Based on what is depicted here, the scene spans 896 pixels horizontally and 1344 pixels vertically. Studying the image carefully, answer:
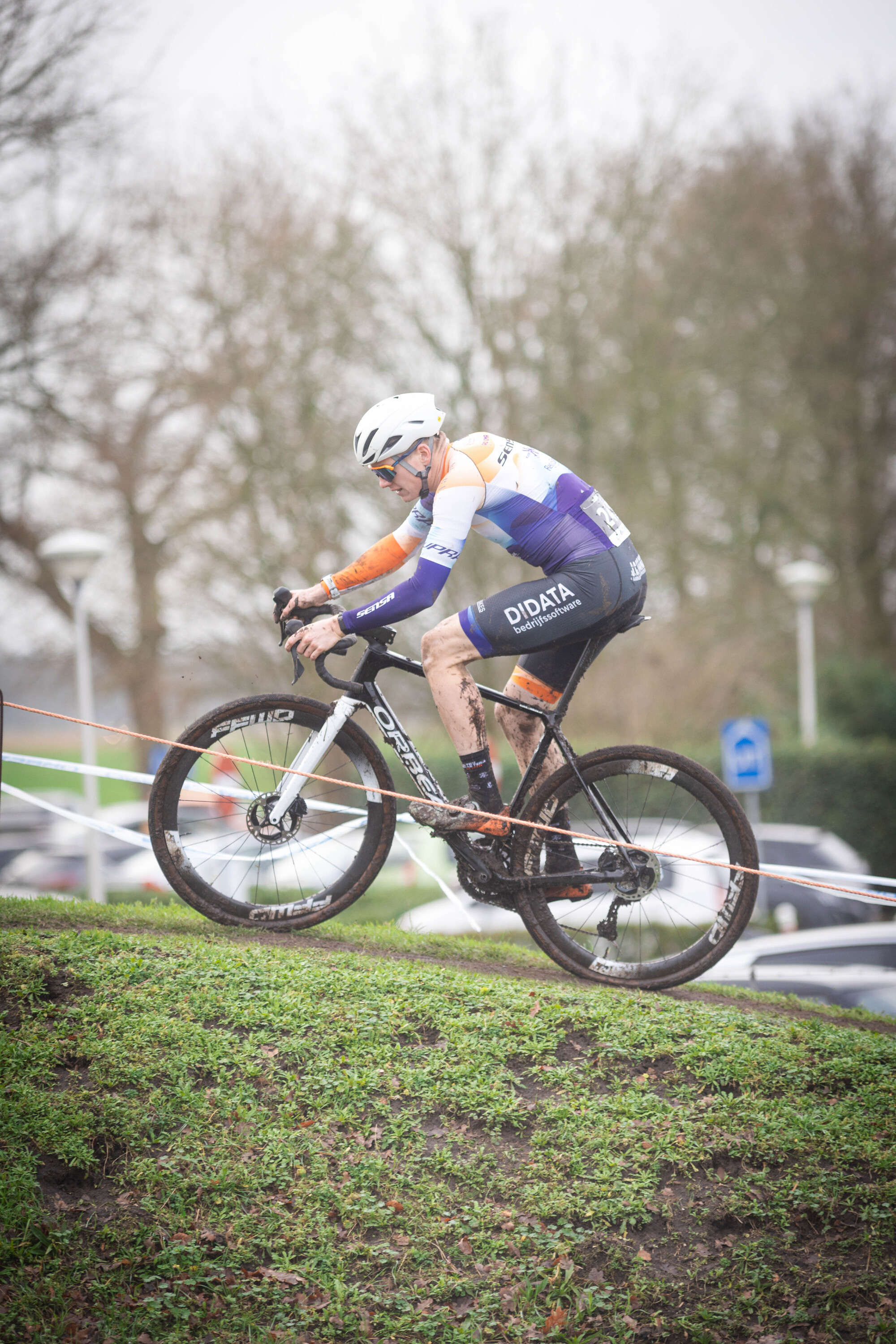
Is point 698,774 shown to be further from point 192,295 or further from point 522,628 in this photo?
point 192,295

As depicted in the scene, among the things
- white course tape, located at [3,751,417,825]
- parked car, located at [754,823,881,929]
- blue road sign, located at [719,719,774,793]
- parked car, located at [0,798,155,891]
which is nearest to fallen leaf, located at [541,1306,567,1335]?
white course tape, located at [3,751,417,825]

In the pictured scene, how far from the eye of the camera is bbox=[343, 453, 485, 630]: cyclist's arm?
4320mm

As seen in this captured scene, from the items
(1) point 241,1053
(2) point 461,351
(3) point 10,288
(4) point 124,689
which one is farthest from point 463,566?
(1) point 241,1053

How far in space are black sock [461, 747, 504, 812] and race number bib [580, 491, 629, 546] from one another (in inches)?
42.4

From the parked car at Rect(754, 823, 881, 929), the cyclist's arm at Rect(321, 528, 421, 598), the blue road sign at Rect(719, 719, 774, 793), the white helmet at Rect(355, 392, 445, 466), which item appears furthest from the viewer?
the blue road sign at Rect(719, 719, 774, 793)

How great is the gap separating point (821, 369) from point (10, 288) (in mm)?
16960

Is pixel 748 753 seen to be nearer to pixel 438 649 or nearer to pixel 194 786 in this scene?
pixel 438 649

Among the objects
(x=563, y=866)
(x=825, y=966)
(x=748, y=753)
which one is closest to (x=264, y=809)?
(x=563, y=866)

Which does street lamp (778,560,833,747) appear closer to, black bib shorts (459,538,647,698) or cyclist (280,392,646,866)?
cyclist (280,392,646,866)

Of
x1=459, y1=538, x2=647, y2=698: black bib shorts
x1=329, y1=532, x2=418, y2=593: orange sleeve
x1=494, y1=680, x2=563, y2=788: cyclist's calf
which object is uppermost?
x1=329, y1=532, x2=418, y2=593: orange sleeve

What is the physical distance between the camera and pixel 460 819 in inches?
178

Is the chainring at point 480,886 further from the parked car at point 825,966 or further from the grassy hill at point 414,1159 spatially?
the parked car at point 825,966

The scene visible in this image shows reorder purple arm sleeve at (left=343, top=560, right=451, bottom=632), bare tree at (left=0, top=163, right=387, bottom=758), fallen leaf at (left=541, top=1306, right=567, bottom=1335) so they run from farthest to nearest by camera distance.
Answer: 1. bare tree at (left=0, top=163, right=387, bottom=758)
2. purple arm sleeve at (left=343, top=560, right=451, bottom=632)
3. fallen leaf at (left=541, top=1306, right=567, bottom=1335)

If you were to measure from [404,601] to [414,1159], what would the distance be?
2.11 metres
